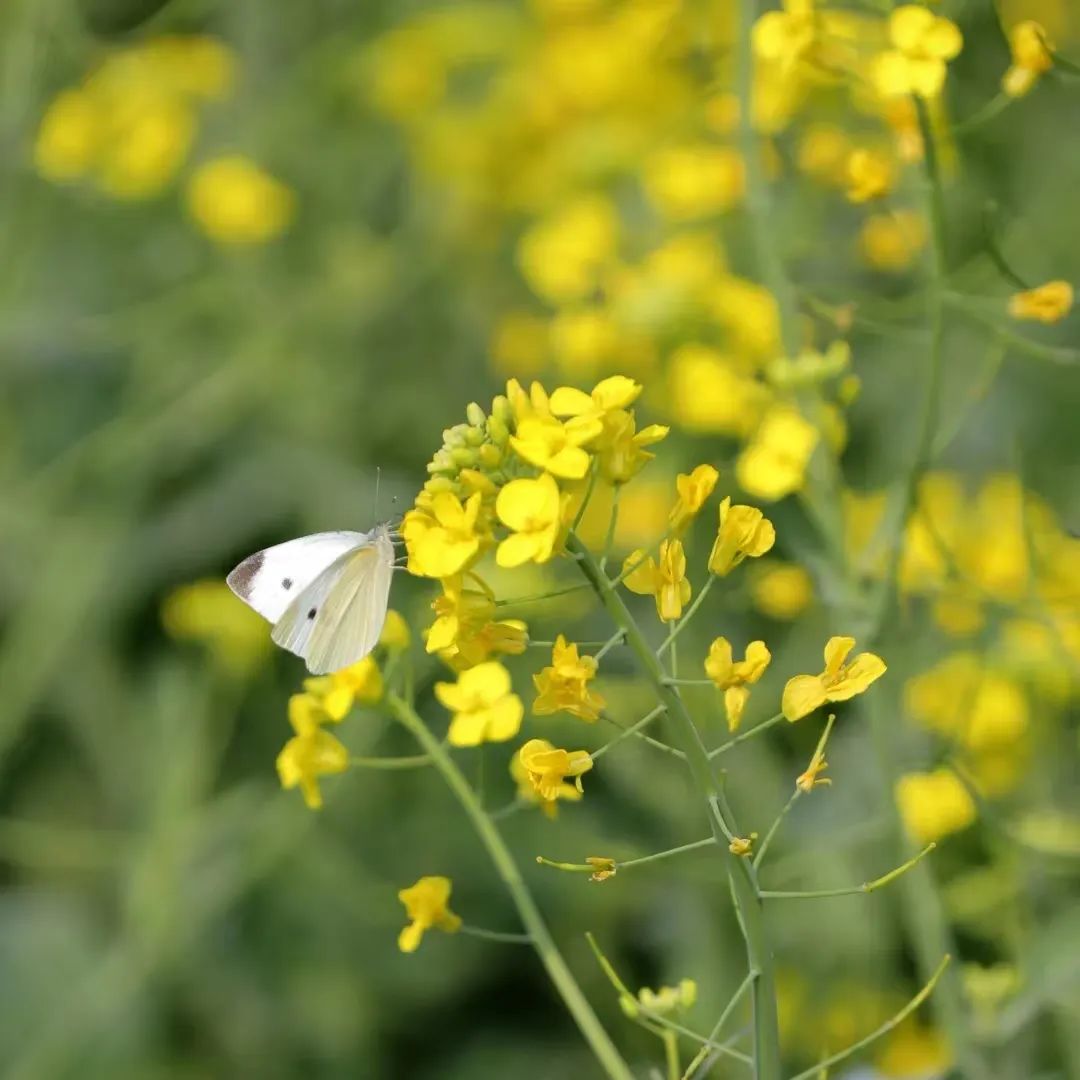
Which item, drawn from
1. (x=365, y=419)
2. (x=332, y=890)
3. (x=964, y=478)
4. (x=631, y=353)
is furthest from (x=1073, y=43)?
(x=332, y=890)

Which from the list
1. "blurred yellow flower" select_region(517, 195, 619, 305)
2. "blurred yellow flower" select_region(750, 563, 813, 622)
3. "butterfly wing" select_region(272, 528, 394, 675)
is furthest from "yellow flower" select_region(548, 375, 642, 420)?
"blurred yellow flower" select_region(517, 195, 619, 305)

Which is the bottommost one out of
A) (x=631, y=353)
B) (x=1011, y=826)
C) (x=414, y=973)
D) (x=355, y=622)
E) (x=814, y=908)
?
(x=414, y=973)

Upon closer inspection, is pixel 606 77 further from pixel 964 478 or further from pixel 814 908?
pixel 814 908

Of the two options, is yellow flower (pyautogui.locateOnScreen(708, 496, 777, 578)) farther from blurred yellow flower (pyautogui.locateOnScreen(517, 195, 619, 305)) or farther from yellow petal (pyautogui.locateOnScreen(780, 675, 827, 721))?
blurred yellow flower (pyautogui.locateOnScreen(517, 195, 619, 305))

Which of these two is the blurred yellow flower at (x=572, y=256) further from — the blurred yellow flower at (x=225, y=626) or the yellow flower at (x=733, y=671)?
the yellow flower at (x=733, y=671)

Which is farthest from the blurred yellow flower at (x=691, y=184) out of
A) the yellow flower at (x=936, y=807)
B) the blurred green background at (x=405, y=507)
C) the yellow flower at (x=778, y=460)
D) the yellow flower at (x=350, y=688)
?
the yellow flower at (x=350, y=688)

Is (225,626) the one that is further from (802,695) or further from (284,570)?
(802,695)
